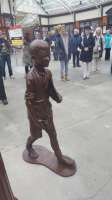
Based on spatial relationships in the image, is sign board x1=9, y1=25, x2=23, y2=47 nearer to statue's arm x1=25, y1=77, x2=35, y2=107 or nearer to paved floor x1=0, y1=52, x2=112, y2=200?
paved floor x1=0, y1=52, x2=112, y2=200

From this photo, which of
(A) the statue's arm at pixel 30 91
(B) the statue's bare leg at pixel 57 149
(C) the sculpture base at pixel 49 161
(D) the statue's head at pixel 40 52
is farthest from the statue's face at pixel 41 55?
(C) the sculpture base at pixel 49 161

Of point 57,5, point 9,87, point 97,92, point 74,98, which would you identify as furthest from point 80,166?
point 57,5

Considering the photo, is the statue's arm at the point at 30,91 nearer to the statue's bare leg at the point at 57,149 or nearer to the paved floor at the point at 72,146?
the statue's bare leg at the point at 57,149

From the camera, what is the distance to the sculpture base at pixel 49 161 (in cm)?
229

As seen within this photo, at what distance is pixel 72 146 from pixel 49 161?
466 millimetres

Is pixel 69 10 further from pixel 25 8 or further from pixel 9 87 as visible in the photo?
pixel 9 87

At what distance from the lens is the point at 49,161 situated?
2473 mm

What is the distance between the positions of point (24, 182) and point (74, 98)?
9.39 ft

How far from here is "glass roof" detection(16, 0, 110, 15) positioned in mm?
19369

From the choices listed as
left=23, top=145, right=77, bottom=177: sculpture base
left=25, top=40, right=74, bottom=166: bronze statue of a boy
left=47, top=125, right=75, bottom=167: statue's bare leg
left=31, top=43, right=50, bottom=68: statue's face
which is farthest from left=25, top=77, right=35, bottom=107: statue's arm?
left=23, top=145, right=77, bottom=177: sculpture base

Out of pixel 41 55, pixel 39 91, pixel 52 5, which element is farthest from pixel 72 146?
pixel 52 5

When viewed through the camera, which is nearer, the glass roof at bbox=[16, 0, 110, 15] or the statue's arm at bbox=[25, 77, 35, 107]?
the statue's arm at bbox=[25, 77, 35, 107]

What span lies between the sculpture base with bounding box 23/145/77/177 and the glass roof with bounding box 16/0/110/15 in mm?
18233

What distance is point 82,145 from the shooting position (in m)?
2.81
